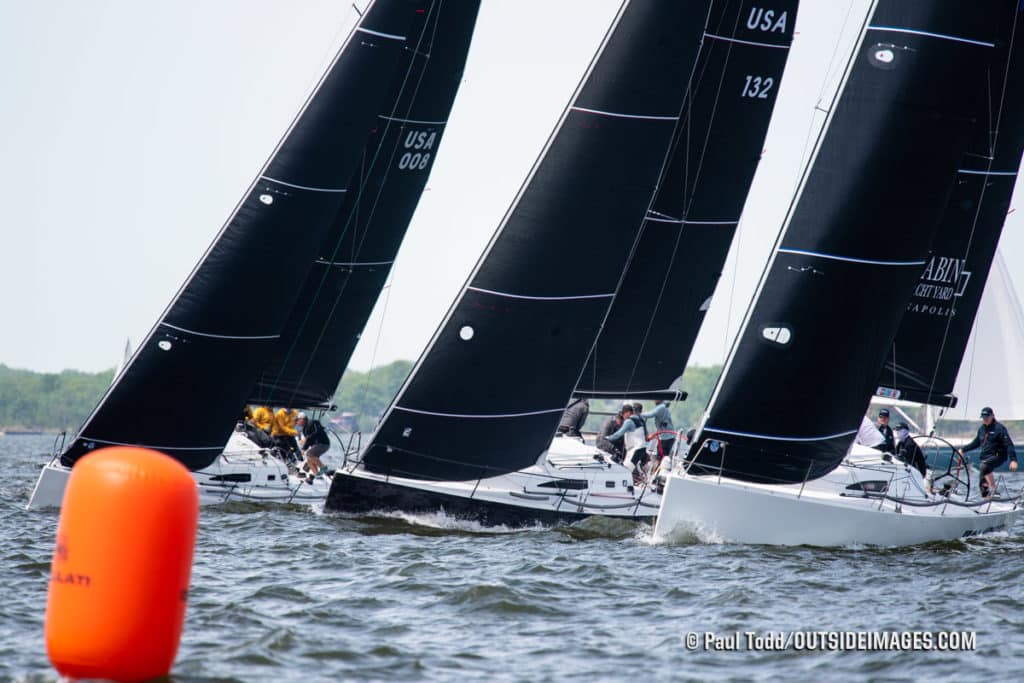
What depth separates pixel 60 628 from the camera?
23.3ft

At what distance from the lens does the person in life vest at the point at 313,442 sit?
19.5 metres

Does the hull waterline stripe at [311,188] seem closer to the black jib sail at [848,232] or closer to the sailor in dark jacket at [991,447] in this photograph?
the black jib sail at [848,232]

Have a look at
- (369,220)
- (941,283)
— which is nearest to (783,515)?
(941,283)

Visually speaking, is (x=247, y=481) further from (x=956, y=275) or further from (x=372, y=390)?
(x=372, y=390)

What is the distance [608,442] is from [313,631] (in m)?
8.47

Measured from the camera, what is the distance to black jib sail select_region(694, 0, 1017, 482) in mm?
14812

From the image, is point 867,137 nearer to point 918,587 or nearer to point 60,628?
point 918,587

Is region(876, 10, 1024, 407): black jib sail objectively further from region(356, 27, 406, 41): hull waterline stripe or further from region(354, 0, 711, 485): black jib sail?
region(356, 27, 406, 41): hull waterline stripe

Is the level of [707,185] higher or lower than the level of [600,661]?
higher

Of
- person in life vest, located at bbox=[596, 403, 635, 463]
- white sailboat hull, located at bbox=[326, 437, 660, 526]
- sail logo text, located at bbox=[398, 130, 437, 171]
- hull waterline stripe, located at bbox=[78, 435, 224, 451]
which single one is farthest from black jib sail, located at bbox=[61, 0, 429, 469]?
person in life vest, located at bbox=[596, 403, 635, 463]

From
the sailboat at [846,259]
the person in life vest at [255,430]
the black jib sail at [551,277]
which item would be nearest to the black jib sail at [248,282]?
the person in life vest at [255,430]

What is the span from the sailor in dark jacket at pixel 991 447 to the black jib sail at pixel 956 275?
1004mm

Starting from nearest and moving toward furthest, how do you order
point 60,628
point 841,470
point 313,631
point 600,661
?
point 60,628
point 600,661
point 313,631
point 841,470

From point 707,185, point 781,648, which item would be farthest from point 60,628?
point 707,185
